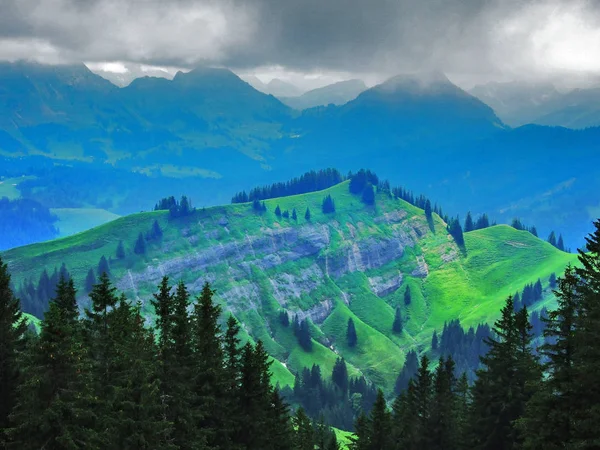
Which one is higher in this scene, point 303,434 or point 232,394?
point 232,394

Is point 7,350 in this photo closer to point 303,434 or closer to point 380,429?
point 380,429

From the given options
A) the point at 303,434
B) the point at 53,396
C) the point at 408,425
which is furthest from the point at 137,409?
the point at 303,434

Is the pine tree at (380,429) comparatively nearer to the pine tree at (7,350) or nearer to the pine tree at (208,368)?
the pine tree at (208,368)

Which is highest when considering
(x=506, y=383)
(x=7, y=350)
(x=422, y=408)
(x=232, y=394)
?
(x=7, y=350)

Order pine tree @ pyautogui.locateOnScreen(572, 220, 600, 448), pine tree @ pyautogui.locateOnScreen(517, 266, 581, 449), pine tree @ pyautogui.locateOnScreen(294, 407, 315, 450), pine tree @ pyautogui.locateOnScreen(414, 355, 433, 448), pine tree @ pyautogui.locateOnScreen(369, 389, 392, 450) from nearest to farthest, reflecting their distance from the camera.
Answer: pine tree @ pyautogui.locateOnScreen(572, 220, 600, 448), pine tree @ pyautogui.locateOnScreen(517, 266, 581, 449), pine tree @ pyautogui.locateOnScreen(414, 355, 433, 448), pine tree @ pyautogui.locateOnScreen(369, 389, 392, 450), pine tree @ pyautogui.locateOnScreen(294, 407, 315, 450)

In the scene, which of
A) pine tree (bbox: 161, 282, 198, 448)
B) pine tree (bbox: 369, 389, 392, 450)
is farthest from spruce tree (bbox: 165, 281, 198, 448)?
pine tree (bbox: 369, 389, 392, 450)

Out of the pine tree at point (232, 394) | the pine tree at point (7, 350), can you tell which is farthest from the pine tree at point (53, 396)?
the pine tree at point (232, 394)

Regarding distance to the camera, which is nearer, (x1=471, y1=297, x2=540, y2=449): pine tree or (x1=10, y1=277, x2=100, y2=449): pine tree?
(x1=10, y1=277, x2=100, y2=449): pine tree

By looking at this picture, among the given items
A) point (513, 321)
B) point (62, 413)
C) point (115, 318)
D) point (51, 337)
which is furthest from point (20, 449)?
point (513, 321)

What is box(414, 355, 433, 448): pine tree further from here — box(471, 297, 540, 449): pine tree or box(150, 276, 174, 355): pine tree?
box(150, 276, 174, 355): pine tree
